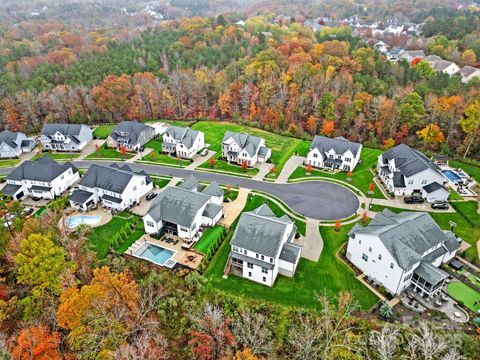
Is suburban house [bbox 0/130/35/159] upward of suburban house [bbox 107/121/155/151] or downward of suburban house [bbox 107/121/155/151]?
downward

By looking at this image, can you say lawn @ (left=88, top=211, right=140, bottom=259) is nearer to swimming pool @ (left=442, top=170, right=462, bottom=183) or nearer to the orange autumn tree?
the orange autumn tree

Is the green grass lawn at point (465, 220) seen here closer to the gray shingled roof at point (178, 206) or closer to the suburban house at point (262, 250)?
the suburban house at point (262, 250)

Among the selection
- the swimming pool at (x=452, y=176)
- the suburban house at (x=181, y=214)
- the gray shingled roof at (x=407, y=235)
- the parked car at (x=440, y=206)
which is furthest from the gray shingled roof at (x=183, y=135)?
the swimming pool at (x=452, y=176)

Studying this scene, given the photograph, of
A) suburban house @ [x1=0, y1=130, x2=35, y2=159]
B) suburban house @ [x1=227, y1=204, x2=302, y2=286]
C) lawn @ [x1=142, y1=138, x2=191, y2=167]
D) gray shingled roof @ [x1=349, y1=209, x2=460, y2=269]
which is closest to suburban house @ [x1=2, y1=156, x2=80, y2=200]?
lawn @ [x1=142, y1=138, x2=191, y2=167]

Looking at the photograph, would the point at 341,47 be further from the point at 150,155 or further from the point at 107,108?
the point at 107,108

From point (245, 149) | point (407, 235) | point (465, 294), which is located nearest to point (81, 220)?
point (245, 149)
